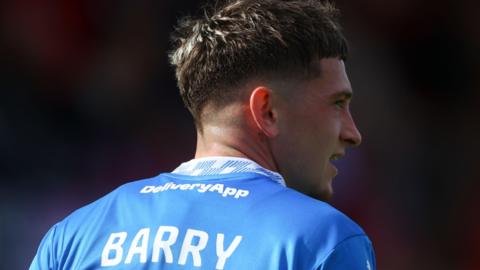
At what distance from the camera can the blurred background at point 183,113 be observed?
6711mm

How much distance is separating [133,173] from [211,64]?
184 inches

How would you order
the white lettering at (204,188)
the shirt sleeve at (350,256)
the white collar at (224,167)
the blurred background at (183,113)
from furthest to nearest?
the blurred background at (183,113) → the white collar at (224,167) → the white lettering at (204,188) → the shirt sleeve at (350,256)

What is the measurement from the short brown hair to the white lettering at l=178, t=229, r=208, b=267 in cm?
43

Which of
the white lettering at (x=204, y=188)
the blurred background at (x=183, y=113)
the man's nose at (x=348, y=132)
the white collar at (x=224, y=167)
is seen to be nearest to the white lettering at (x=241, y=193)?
the white lettering at (x=204, y=188)

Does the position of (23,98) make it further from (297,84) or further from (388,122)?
(297,84)

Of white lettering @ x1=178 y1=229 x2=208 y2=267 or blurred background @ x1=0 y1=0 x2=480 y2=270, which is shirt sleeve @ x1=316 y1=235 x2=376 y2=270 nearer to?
white lettering @ x1=178 y1=229 x2=208 y2=267

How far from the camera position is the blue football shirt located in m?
1.91

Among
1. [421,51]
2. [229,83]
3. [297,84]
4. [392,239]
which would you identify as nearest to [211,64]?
[229,83]

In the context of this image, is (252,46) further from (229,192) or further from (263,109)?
(229,192)

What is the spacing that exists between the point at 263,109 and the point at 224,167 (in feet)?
0.60

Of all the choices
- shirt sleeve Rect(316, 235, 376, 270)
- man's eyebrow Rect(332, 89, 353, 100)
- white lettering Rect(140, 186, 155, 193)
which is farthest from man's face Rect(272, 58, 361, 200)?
shirt sleeve Rect(316, 235, 376, 270)

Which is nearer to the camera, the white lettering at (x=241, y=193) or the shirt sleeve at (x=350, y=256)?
the shirt sleeve at (x=350, y=256)

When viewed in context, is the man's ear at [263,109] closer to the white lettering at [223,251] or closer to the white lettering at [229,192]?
the white lettering at [229,192]

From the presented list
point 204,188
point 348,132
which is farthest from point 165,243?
point 348,132
